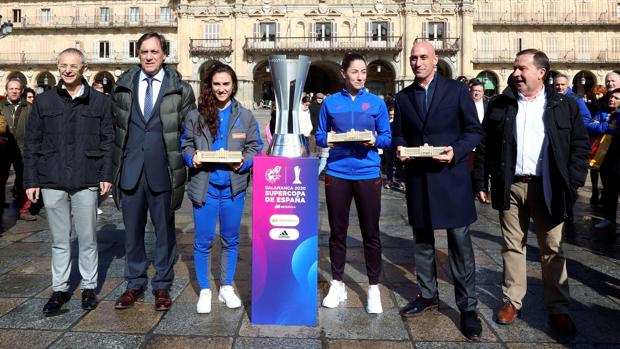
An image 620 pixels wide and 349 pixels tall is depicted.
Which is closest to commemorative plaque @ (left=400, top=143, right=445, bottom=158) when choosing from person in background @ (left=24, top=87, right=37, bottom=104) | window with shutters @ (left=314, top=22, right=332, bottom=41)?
person in background @ (left=24, top=87, right=37, bottom=104)

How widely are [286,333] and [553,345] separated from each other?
1646 mm

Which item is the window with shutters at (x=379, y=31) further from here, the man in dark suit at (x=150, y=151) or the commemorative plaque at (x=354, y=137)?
the commemorative plaque at (x=354, y=137)

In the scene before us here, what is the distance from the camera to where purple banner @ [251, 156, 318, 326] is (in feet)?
10.6

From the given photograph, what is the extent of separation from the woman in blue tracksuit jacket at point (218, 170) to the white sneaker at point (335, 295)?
65cm

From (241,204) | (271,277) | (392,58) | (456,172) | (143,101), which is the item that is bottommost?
(271,277)

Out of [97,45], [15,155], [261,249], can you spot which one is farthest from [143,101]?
[97,45]

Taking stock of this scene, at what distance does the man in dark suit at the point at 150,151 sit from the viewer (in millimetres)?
3572

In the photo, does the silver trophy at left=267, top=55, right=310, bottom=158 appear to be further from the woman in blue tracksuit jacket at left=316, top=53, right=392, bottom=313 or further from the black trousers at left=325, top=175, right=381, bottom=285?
the black trousers at left=325, top=175, right=381, bottom=285

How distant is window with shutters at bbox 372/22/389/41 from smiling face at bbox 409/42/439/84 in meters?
31.2

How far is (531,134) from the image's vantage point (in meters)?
3.33

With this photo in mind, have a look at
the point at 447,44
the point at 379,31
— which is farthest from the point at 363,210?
the point at 447,44

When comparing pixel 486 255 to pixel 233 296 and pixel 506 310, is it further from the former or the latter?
pixel 233 296

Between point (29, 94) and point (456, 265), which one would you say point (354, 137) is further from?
point (29, 94)

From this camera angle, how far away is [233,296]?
140 inches
